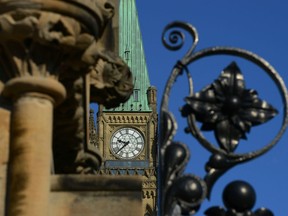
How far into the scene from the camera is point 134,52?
121562 mm

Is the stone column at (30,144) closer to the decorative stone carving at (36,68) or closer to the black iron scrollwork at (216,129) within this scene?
the decorative stone carving at (36,68)

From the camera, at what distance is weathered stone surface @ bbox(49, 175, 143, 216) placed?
6.82 meters

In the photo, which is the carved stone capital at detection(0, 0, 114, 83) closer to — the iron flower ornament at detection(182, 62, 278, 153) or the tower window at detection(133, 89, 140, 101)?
the iron flower ornament at detection(182, 62, 278, 153)

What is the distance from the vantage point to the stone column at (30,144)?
Answer: 20.8 ft

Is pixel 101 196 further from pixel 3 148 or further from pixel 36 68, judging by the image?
pixel 36 68

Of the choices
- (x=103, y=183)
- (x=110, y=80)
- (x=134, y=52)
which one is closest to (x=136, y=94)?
(x=134, y=52)

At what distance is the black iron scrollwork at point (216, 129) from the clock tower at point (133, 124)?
114 meters

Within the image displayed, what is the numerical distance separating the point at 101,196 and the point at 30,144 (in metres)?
0.67

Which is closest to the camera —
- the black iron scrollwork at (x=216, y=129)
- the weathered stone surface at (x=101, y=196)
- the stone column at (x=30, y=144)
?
the black iron scrollwork at (x=216, y=129)

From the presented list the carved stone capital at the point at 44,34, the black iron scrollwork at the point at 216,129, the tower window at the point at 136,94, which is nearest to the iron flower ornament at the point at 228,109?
the black iron scrollwork at the point at 216,129

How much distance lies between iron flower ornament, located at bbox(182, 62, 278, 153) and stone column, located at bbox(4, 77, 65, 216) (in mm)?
959

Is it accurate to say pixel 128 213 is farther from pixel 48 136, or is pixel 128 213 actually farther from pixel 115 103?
pixel 115 103

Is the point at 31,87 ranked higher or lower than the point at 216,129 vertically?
higher

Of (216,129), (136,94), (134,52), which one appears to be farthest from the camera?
(136,94)
